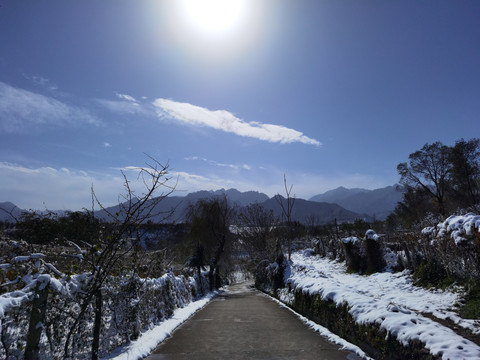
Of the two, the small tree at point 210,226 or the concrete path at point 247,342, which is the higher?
the small tree at point 210,226

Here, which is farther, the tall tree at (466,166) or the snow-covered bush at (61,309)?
the tall tree at (466,166)

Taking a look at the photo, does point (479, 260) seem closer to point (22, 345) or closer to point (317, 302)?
point (317, 302)

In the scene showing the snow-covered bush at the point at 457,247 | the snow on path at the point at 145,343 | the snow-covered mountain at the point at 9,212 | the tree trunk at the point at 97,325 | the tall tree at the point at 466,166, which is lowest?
the snow on path at the point at 145,343

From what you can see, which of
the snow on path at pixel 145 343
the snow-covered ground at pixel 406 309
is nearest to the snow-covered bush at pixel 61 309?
the snow on path at pixel 145 343

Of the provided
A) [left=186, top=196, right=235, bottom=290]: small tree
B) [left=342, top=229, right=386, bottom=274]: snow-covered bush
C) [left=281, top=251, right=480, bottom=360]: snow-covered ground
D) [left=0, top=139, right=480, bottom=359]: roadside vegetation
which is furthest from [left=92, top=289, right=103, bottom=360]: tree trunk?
[left=186, top=196, right=235, bottom=290]: small tree

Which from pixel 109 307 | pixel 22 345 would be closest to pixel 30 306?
pixel 22 345

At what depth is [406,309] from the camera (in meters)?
5.45

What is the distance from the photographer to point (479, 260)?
6988 millimetres

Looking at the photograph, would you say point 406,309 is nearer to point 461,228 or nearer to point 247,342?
point 247,342

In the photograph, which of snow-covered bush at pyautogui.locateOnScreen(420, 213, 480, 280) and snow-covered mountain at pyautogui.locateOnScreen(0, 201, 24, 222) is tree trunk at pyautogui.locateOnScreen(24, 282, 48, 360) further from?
snow-covered bush at pyautogui.locateOnScreen(420, 213, 480, 280)

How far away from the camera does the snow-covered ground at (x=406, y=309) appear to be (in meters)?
3.77

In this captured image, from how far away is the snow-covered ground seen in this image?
377 centimetres

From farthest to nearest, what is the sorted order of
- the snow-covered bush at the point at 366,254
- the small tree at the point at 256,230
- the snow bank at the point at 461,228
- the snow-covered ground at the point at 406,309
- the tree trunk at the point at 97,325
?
the small tree at the point at 256,230, the snow-covered bush at the point at 366,254, the snow bank at the point at 461,228, the tree trunk at the point at 97,325, the snow-covered ground at the point at 406,309

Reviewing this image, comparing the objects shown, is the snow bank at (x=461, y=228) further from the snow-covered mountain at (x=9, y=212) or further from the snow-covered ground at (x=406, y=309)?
the snow-covered mountain at (x=9, y=212)
